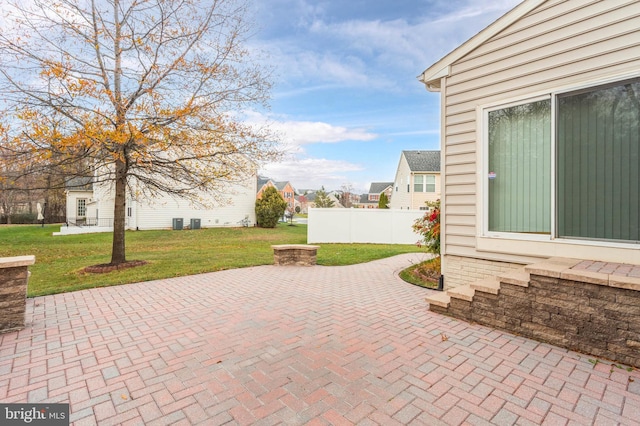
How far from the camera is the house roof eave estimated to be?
4.58 meters

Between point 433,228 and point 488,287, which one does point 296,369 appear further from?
point 433,228

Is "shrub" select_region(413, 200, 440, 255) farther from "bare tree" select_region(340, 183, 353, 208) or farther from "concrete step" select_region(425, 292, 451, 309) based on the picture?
"bare tree" select_region(340, 183, 353, 208)

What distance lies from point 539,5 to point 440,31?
17.2 ft

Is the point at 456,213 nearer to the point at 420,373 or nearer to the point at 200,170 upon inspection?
the point at 420,373

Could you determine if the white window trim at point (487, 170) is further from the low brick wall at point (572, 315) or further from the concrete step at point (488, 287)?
the low brick wall at point (572, 315)

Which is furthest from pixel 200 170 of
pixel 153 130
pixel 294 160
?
pixel 294 160

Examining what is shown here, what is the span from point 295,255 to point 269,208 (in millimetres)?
15006

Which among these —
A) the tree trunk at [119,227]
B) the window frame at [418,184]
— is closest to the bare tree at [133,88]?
the tree trunk at [119,227]

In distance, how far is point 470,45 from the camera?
5.12 m

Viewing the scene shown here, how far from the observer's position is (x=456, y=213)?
17.3 feet

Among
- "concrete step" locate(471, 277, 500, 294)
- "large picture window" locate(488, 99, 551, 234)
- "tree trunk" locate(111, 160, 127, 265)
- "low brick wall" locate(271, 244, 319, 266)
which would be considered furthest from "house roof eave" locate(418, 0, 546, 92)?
"tree trunk" locate(111, 160, 127, 265)

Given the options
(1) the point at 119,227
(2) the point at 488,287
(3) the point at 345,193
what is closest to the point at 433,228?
(2) the point at 488,287

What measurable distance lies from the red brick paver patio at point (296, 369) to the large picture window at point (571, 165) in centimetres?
183

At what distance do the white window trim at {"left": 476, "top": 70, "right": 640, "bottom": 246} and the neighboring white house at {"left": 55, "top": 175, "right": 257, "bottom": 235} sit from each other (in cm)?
1383
